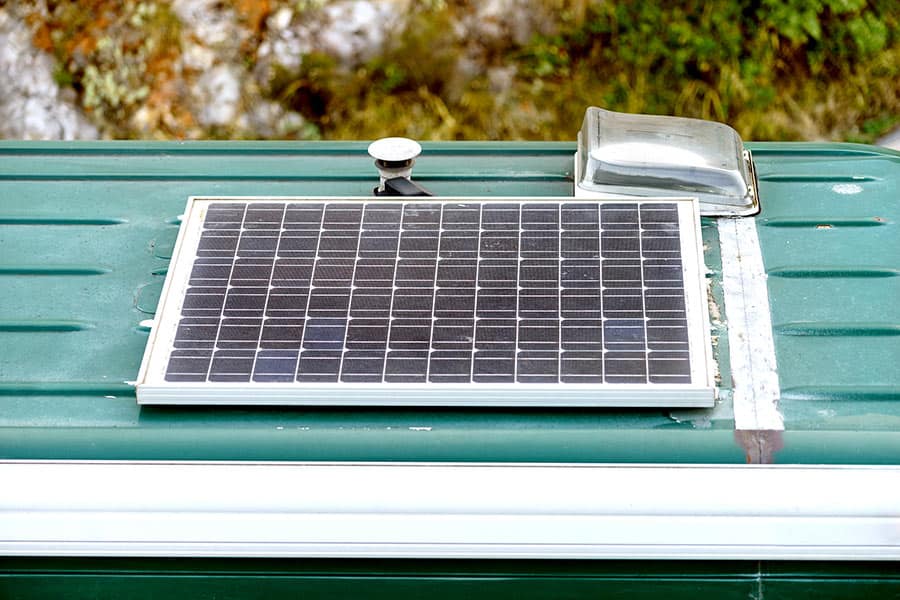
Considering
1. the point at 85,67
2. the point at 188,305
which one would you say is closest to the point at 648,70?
the point at 85,67

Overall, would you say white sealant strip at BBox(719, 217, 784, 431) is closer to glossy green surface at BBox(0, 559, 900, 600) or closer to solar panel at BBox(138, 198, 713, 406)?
solar panel at BBox(138, 198, 713, 406)

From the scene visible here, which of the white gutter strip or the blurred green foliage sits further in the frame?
the blurred green foliage

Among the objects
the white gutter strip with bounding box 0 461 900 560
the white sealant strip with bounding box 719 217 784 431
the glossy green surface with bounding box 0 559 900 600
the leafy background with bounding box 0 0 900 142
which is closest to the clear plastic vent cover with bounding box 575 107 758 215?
the white sealant strip with bounding box 719 217 784 431

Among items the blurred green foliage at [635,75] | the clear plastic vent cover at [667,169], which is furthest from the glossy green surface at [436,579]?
the blurred green foliage at [635,75]

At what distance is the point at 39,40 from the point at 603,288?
22.2 feet

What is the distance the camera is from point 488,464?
2.64 metres

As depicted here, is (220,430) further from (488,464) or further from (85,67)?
(85,67)

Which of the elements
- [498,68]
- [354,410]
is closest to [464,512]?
[354,410]

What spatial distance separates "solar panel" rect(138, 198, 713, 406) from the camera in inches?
109

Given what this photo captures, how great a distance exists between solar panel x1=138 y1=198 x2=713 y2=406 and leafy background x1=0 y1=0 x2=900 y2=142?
4.66m

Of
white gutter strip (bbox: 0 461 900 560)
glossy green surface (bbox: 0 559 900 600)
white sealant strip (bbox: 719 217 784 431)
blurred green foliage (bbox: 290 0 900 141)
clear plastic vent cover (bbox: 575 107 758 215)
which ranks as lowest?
glossy green surface (bbox: 0 559 900 600)

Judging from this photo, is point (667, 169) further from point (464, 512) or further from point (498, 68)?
point (498, 68)

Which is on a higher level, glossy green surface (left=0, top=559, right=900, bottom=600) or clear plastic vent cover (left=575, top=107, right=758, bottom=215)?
clear plastic vent cover (left=575, top=107, right=758, bottom=215)

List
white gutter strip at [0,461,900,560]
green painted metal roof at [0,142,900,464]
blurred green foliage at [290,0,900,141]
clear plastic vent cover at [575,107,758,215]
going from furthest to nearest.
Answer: blurred green foliage at [290,0,900,141], clear plastic vent cover at [575,107,758,215], green painted metal roof at [0,142,900,464], white gutter strip at [0,461,900,560]
